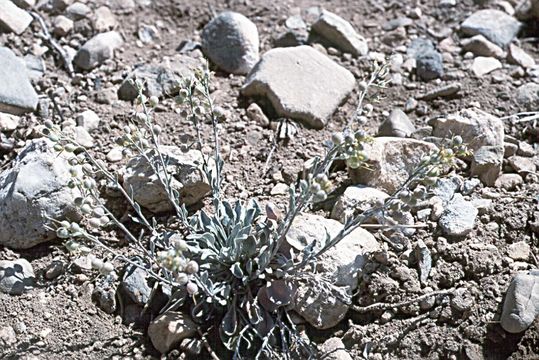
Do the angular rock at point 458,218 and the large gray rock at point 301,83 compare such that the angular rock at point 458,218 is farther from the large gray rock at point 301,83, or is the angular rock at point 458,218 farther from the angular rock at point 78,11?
the angular rock at point 78,11

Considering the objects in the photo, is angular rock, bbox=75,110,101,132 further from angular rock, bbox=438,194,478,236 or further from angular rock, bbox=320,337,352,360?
angular rock, bbox=438,194,478,236

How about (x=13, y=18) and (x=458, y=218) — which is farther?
(x=13, y=18)

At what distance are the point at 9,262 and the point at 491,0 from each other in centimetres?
348

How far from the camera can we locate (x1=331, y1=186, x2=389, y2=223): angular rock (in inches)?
140

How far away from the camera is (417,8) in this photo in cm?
500

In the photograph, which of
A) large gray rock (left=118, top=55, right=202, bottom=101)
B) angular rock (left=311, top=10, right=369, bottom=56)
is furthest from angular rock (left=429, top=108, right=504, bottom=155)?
large gray rock (left=118, top=55, right=202, bottom=101)

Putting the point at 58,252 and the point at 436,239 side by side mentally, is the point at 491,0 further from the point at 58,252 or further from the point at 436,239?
the point at 58,252

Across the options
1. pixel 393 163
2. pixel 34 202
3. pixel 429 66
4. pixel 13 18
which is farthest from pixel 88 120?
pixel 429 66

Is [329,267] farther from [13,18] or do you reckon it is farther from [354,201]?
[13,18]

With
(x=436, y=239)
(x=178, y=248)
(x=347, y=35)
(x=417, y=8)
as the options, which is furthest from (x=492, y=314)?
(x=417, y=8)

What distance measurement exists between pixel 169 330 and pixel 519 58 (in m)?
2.73

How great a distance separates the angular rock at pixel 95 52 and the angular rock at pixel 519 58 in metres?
2.38

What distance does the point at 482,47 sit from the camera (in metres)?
4.66

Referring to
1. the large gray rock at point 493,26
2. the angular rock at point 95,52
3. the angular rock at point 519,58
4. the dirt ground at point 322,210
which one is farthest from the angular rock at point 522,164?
the angular rock at point 95,52
